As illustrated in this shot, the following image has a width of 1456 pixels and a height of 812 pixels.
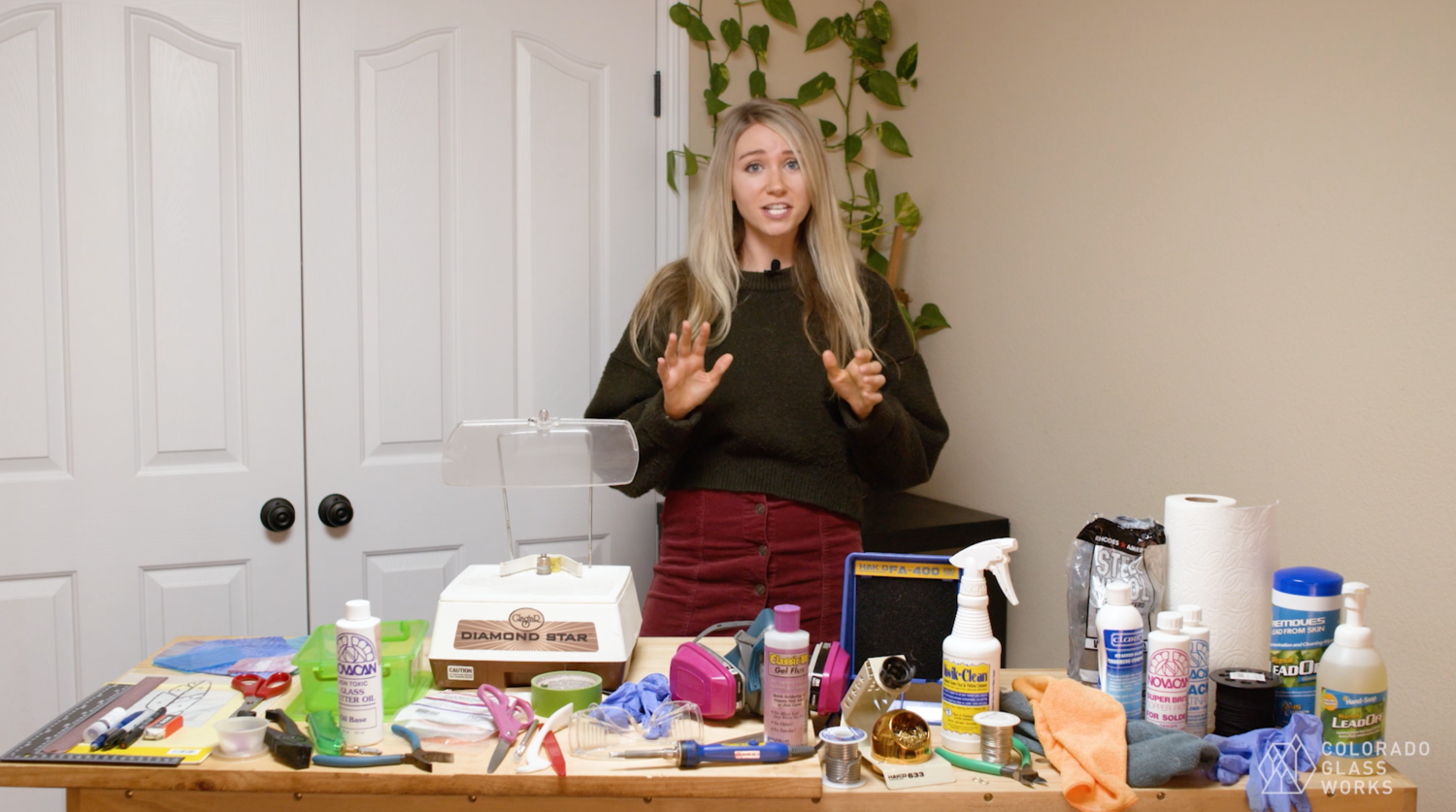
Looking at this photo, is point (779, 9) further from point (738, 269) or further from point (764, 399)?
point (764, 399)

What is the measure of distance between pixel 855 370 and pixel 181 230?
4.83 ft

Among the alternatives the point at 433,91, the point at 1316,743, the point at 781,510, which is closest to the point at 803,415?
the point at 781,510

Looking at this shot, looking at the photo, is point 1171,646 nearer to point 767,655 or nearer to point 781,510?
point 767,655

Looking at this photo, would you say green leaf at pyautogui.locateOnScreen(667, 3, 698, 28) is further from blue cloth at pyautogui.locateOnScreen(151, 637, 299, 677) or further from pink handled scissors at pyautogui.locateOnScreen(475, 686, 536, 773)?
pink handled scissors at pyautogui.locateOnScreen(475, 686, 536, 773)

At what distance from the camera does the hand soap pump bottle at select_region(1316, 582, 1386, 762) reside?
1130 mm

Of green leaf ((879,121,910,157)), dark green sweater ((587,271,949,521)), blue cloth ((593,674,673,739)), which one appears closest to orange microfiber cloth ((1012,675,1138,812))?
blue cloth ((593,674,673,739))

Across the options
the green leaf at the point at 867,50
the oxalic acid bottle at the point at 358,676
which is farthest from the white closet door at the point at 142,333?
the green leaf at the point at 867,50

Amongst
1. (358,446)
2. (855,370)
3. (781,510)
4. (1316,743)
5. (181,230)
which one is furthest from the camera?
(358,446)

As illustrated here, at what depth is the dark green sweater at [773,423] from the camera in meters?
1.89

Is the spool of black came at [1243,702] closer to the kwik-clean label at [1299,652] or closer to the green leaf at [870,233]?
the kwik-clean label at [1299,652]

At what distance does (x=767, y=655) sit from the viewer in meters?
1.19

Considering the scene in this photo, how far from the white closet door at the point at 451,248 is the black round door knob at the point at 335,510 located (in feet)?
0.09

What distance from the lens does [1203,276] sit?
6.39ft

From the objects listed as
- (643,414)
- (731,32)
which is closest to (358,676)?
(643,414)
